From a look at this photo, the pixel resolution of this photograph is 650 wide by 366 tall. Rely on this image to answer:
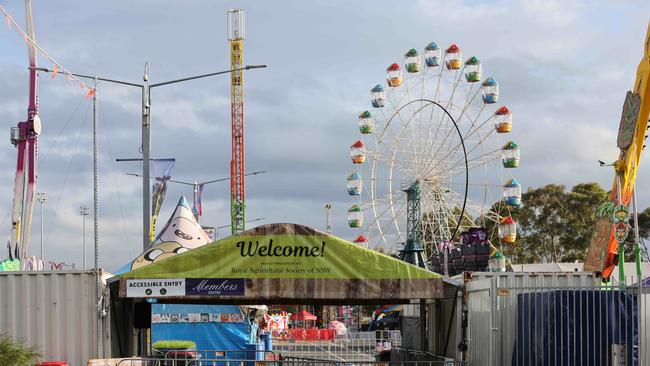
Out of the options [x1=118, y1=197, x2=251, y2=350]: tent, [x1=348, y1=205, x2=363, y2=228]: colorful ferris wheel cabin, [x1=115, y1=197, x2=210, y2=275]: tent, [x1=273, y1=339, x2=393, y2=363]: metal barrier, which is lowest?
[x1=273, y1=339, x2=393, y2=363]: metal barrier

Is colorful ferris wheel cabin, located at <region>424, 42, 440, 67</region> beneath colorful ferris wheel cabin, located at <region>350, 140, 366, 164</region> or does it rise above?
above

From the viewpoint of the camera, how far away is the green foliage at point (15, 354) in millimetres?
19422

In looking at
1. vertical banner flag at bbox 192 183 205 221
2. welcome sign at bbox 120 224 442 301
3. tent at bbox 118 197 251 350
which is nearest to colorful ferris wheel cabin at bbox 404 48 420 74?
vertical banner flag at bbox 192 183 205 221

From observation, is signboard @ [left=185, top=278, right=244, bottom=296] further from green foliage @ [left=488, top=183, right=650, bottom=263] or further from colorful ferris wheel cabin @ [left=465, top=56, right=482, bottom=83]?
green foliage @ [left=488, top=183, right=650, bottom=263]

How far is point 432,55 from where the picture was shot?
210 feet

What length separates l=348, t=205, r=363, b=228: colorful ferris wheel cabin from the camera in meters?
66.6

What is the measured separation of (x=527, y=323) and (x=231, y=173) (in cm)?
7878

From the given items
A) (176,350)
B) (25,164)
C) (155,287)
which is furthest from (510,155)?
(155,287)

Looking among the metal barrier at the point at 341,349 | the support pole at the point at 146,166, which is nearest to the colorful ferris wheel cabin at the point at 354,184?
the metal barrier at the point at 341,349

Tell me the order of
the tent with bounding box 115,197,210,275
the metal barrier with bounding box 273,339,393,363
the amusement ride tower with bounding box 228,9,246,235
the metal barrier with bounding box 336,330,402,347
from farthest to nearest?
the amusement ride tower with bounding box 228,9,246,235, the metal barrier with bounding box 336,330,402,347, the metal barrier with bounding box 273,339,393,363, the tent with bounding box 115,197,210,275

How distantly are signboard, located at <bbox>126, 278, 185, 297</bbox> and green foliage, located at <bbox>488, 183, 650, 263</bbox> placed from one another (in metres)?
78.3

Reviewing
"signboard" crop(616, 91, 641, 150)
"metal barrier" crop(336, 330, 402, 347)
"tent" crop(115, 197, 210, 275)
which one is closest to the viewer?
"tent" crop(115, 197, 210, 275)

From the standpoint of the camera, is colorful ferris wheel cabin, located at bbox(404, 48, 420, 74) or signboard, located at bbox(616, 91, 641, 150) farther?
colorful ferris wheel cabin, located at bbox(404, 48, 420, 74)

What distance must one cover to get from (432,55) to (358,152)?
24.0ft
